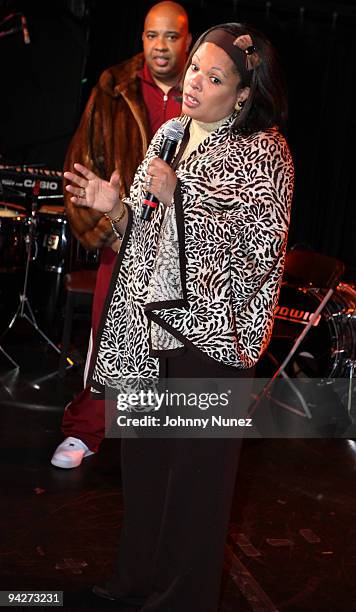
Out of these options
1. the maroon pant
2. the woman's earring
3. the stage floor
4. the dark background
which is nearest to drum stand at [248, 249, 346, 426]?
the stage floor

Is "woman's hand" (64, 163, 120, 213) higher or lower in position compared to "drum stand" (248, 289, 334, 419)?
higher

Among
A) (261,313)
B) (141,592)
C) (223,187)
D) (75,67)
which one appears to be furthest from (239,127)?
(75,67)

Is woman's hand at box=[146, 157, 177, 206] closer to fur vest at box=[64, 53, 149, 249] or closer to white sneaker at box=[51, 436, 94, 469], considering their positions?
fur vest at box=[64, 53, 149, 249]

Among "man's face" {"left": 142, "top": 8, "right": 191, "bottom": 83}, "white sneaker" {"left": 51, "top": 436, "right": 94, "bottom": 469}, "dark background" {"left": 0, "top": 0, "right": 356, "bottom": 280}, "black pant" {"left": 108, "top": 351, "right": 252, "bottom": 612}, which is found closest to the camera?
"black pant" {"left": 108, "top": 351, "right": 252, "bottom": 612}

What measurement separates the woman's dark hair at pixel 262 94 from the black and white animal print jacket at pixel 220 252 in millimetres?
33

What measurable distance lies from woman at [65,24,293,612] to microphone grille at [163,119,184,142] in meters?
Answer: 0.03

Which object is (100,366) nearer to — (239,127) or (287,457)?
(239,127)

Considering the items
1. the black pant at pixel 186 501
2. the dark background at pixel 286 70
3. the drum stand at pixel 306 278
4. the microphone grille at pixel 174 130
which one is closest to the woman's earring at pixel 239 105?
the microphone grille at pixel 174 130

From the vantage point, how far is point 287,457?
13.5ft

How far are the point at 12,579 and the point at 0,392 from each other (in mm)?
2199

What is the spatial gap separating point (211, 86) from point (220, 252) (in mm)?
407

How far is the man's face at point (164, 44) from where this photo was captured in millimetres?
3391

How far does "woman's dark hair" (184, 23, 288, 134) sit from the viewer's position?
6.82ft

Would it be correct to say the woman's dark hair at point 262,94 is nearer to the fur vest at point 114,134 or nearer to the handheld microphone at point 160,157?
the handheld microphone at point 160,157
